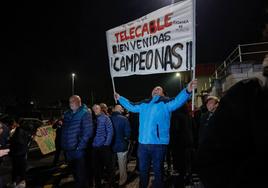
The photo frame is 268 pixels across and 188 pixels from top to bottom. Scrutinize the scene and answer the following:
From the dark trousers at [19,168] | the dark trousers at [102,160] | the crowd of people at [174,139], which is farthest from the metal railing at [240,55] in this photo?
the dark trousers at [19,168]

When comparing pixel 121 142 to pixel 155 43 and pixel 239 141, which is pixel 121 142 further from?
pixel 239 141

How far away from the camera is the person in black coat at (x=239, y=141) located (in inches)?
50.4

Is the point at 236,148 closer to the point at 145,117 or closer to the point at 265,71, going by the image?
the point at 265,71

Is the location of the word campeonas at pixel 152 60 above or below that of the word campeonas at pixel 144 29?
below

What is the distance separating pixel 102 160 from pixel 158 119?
2346 millimetres

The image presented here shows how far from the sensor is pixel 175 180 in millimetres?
6945

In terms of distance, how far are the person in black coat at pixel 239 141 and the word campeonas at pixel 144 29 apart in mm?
4207

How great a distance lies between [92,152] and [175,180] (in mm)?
2189

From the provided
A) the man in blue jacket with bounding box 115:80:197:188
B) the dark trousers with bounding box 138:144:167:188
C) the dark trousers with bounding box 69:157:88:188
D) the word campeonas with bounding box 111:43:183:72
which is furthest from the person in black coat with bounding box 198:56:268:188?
the dark trousers with bounding box 69:157:88:188

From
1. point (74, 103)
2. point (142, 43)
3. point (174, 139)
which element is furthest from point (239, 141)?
point (174, 139)

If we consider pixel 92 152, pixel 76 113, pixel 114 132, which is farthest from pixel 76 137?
pixel 114 132

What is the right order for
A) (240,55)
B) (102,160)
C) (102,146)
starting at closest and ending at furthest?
(102,146), (102,160), (240,55)

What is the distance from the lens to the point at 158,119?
519 cm

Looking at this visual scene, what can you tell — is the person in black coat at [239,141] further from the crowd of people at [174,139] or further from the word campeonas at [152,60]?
the word campeonas at [152,60]
